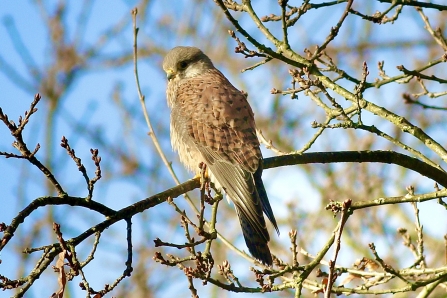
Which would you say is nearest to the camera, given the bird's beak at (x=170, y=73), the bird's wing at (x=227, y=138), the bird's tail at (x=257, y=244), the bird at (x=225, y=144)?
the bird's tail at (x=257, y=244)

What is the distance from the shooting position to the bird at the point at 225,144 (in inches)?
132

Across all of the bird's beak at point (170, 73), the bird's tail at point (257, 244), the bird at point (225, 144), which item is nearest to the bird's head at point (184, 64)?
the bird's beak at point (170, 73)

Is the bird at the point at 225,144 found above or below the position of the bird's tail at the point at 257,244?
above

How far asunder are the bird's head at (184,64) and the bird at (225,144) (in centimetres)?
15

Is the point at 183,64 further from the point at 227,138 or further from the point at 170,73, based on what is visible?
the point at 227,138

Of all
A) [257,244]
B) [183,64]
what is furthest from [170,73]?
[257,244]

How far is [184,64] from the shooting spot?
518 centimetres

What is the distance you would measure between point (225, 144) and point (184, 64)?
1.45 metres

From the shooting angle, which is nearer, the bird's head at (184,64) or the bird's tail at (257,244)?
the bird's tail at (257,244)

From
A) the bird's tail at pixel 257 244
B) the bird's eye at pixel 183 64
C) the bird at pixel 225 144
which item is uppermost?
the bird's eye at pixel 183 64

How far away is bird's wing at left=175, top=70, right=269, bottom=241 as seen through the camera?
349 centimetres

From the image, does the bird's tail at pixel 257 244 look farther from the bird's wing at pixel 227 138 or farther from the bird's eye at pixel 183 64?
the bird's eye at pixel 183 64

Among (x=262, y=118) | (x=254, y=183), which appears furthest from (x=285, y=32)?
(x=262, y=118)

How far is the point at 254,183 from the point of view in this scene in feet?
11.8
